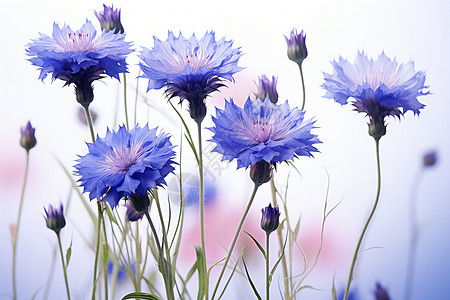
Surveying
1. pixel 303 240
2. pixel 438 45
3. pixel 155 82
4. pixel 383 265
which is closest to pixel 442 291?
pixel 383 265

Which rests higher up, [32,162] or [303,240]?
[32,162]

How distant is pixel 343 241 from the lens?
2.37 feet

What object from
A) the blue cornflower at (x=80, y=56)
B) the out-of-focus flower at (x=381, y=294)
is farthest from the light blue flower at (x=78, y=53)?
the out-of-focus flower at (x=381, y=294)

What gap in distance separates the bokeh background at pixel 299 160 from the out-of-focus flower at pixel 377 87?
176 mm

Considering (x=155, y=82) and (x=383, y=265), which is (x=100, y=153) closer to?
(x=155, y=82)

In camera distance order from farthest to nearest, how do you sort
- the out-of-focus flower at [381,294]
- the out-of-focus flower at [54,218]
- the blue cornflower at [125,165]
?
the out-of-focus flower at [381,294] < the out-of-focus flower at [54,218] < the blue cornflower at [125,165]

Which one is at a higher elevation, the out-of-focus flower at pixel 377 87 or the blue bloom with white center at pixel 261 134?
the out-of-focus flower at pixel 377 87

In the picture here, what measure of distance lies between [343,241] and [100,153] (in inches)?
15.2

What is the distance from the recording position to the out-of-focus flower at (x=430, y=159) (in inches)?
29.3

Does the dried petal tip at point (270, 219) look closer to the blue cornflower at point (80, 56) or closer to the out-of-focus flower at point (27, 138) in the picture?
the blue cornflower at point (80, 56)

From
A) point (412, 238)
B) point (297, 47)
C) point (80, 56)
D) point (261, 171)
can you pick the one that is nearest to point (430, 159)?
point (412, 238)

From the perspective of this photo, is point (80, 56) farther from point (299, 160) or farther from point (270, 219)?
point (299, 160)

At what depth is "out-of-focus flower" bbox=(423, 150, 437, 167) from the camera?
745mm

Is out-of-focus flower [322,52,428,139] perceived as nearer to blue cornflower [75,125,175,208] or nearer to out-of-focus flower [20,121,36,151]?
blue cornflower [75,125,175,208]
